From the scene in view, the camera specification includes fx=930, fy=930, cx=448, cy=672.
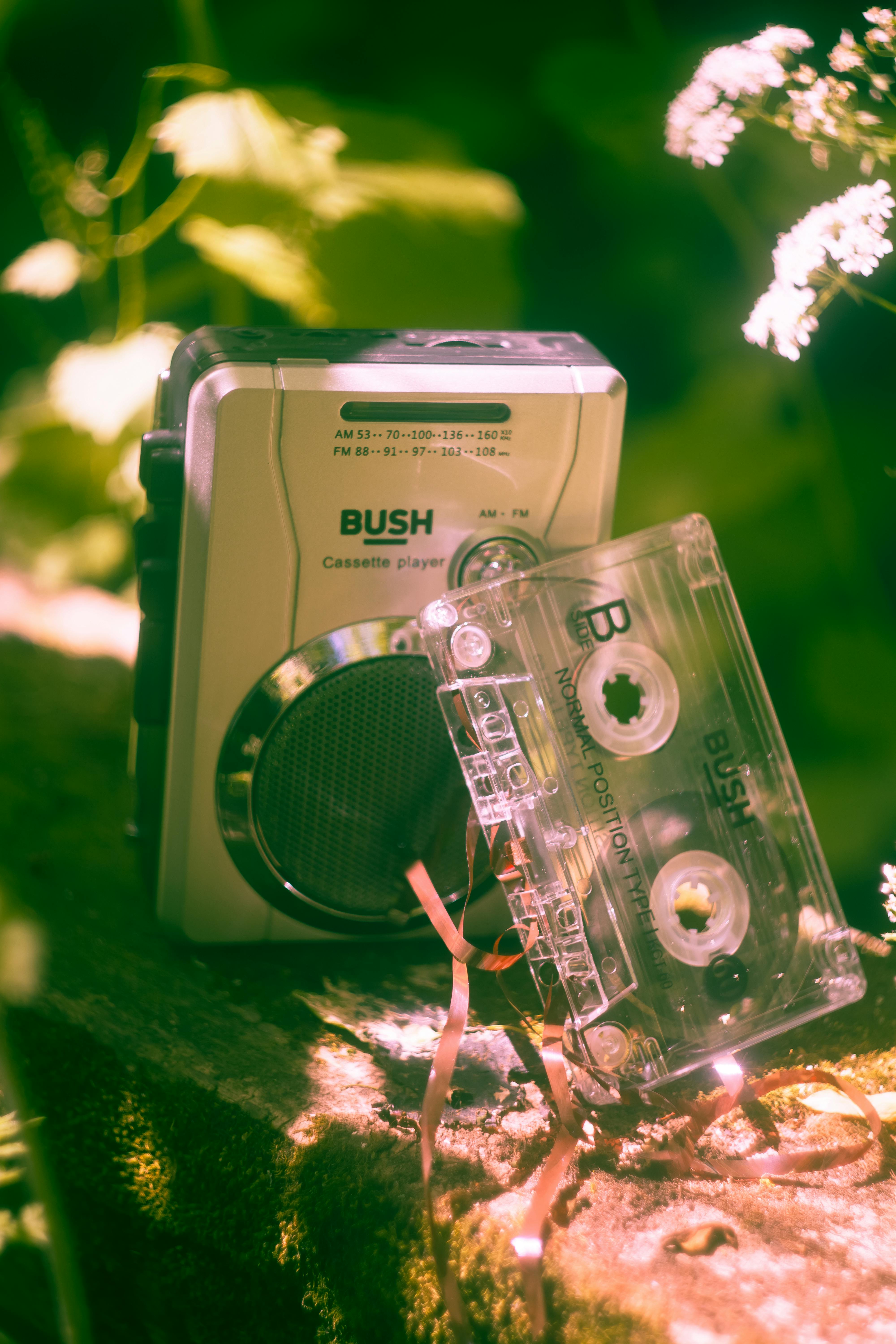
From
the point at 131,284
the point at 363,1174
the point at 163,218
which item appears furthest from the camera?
the point at 131,284

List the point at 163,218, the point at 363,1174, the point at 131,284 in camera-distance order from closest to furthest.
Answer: the point at 363,1174 < the point at 163,218 < the point at 131,284

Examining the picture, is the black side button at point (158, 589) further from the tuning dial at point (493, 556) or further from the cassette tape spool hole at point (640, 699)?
the cassette tape spool hole at point (640, 699)

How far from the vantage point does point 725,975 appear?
78cm

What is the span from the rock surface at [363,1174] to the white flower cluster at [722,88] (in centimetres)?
80

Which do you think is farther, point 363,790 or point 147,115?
point 147,115

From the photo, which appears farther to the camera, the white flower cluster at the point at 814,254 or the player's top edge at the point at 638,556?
the player's top edge at the point at 638,556

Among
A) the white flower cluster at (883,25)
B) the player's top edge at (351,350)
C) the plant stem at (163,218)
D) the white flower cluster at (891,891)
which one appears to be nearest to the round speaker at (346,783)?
the player's top edge at (351,350)

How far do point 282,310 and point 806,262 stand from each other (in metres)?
0.91

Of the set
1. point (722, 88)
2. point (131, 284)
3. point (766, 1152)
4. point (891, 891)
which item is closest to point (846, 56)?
point (722, 88)

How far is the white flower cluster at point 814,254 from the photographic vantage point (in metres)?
0.69

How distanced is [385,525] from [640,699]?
0.89 ft

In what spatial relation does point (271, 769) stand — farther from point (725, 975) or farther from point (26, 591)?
point (26, 591)

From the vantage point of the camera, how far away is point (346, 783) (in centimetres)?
82

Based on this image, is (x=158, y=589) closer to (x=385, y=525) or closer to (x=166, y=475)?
(x=166, y=475)
